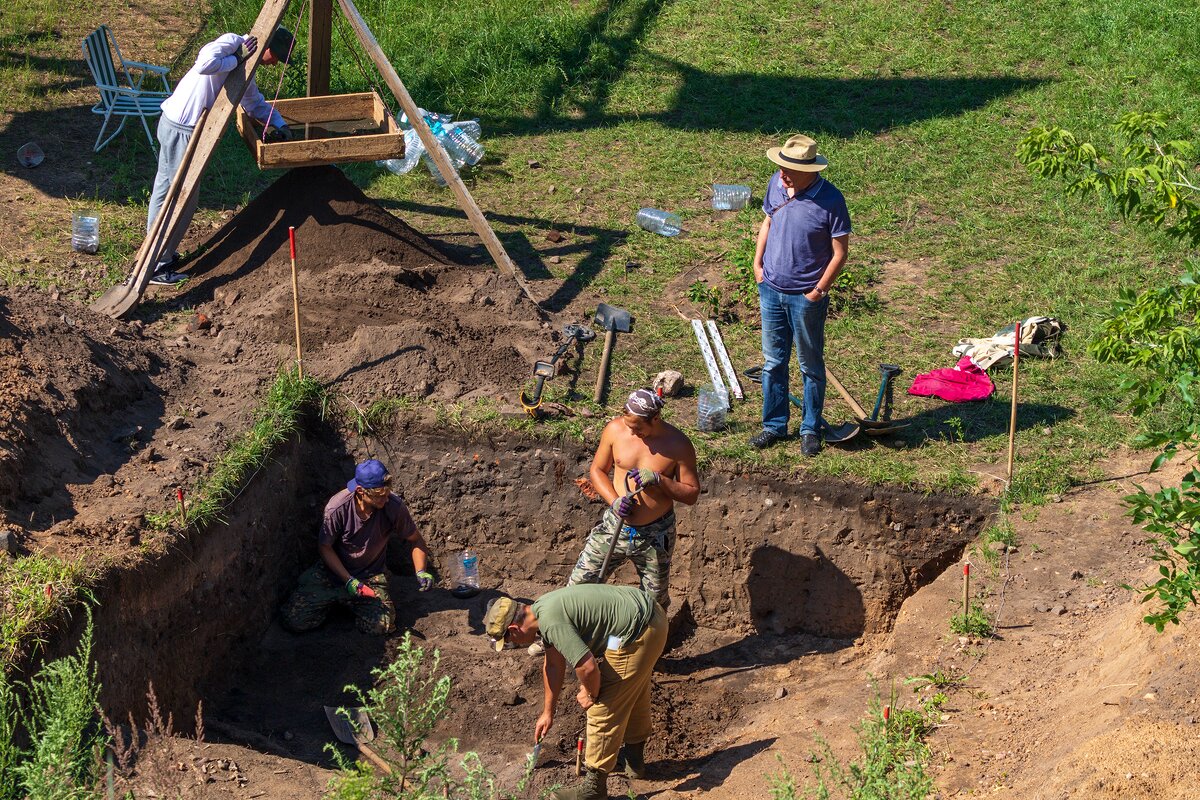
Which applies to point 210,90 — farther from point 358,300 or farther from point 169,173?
point 358,300

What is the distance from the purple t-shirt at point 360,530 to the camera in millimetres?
7941

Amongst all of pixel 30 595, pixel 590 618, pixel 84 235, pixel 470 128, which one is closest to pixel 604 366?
pixel 590 618

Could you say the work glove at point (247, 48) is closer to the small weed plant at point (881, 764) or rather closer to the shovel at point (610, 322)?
the shovel at point (610, 322)

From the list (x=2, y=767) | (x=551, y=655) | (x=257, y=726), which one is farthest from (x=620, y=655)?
(x=2, y=767)

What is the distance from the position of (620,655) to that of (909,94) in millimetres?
8598

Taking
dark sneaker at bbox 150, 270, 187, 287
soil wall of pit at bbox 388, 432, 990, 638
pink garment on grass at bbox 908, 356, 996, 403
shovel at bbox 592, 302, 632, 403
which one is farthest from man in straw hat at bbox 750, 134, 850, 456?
dark sneaker at bbox 150, 270, 187, 287

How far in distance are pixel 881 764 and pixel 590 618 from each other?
172 centimetres

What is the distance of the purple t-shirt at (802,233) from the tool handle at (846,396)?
107 centimetres

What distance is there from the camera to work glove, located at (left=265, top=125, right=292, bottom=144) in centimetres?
995

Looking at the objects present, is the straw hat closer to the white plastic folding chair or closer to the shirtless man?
the shirtless man

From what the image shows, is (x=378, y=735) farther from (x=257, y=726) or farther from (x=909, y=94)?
(x=909, y=94)

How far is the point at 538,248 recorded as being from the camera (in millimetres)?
10930

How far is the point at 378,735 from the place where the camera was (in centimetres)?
751

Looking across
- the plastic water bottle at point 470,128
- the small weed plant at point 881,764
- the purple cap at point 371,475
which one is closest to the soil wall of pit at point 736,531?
the purple cap at point 371,475
